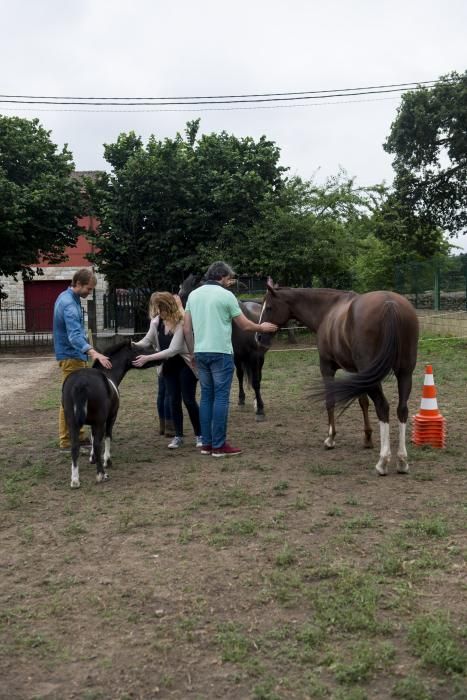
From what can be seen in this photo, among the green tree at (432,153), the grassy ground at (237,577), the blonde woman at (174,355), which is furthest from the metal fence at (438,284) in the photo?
the blonde woman at (174,355)

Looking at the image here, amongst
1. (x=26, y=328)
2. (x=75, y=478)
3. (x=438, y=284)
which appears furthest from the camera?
(x=26, y=328)

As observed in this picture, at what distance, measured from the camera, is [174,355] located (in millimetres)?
7129

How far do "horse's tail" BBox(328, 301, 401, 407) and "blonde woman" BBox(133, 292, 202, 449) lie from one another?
5.94 ft

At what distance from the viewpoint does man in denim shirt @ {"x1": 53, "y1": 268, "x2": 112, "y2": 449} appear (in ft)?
22.2

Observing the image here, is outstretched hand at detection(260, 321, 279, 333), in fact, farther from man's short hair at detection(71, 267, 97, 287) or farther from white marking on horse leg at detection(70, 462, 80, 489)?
white marking on horse leg at detection(70, 462, 80, 489)

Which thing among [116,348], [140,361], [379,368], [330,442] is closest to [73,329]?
[116,348]

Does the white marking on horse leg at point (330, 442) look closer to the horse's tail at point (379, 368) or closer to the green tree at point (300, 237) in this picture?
the horse's tail at point (379, 368)

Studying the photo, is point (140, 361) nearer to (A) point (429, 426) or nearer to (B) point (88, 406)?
(B) point (88, 406)

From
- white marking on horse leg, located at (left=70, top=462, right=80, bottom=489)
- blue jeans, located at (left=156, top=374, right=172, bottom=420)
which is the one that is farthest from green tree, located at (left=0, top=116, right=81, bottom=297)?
white marking on horse leg, located at (left=70, top=462, right=80, bottom=489)

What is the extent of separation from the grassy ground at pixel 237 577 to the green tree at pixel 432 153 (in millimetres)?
20271

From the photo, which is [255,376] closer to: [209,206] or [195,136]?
[209,206]

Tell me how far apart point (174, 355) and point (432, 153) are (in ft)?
70.2

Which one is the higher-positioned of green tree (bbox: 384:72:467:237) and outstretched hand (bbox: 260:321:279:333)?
green tree (bbox: 384:72:467:237)

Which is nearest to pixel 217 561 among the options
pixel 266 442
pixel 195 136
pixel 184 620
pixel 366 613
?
pixel 184 620
